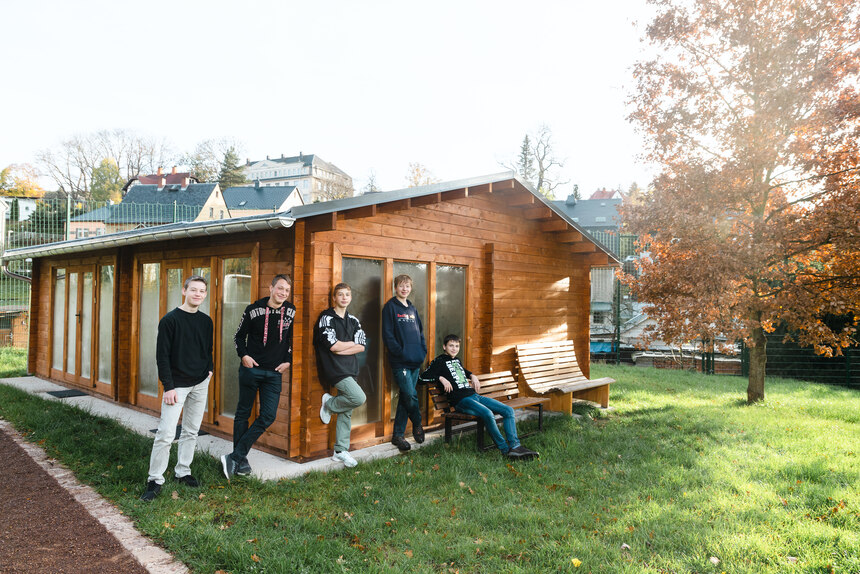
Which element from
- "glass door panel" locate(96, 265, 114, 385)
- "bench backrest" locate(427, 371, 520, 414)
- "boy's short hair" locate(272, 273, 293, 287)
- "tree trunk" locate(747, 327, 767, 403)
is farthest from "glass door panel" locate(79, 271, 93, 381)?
"tree trunk" locate(747, 327, 767, 403)

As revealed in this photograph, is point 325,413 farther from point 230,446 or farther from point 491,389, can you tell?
point 491,389

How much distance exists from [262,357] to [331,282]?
1.10m

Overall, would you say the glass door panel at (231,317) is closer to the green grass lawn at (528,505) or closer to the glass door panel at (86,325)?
the green grass lawn at (528,505)

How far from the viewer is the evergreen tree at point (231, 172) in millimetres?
A: 60344

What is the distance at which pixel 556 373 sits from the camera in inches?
340

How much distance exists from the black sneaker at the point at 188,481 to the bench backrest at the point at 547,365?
448 centimetres

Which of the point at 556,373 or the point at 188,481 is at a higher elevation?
the point at 556,373

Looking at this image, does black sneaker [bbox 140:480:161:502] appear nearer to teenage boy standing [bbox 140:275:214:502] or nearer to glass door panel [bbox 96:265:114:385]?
teenage boy standing [bbox 140:275:214:502]

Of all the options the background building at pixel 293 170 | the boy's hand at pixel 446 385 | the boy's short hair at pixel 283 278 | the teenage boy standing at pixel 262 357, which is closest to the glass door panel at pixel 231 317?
the boy's short hair at pixel 283 278

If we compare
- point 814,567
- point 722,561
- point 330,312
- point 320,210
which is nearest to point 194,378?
point 330,312

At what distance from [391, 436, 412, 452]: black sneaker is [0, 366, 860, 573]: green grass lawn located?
13 cm

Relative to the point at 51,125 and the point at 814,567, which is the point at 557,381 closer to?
the point at 814,567

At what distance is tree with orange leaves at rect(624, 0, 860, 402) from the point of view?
8.59 meters

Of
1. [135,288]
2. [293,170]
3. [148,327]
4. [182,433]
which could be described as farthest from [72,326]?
[293,170]
